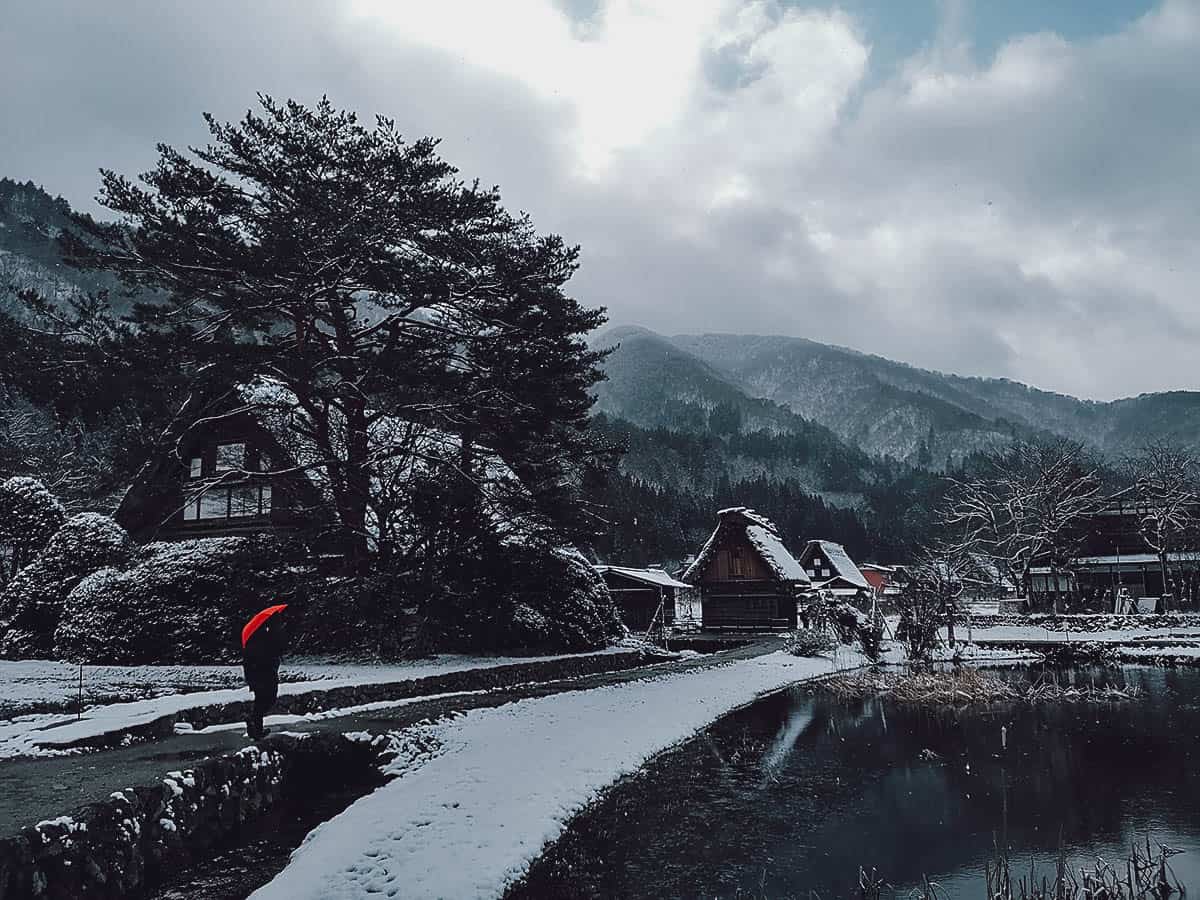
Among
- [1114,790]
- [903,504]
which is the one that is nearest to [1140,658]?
[1114,790]

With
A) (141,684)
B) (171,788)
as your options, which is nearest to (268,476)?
(141,684)

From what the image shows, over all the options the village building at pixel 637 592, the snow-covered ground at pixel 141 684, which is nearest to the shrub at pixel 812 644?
the snow-covered ground at pixel 141 684

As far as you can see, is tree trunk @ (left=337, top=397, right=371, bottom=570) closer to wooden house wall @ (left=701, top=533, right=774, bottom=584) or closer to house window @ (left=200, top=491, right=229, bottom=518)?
house window @ (left=200, top=491, right=229, bottom=518)

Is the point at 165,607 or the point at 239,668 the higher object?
the point at 165,607

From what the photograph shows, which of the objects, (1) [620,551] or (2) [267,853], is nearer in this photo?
(2) [267,853]

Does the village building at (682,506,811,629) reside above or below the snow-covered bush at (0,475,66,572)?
below

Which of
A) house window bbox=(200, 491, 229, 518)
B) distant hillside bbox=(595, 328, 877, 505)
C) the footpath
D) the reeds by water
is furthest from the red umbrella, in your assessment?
distant hillside bbox=(595, 328, 877, 505)

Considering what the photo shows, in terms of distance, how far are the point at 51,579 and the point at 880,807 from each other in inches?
949

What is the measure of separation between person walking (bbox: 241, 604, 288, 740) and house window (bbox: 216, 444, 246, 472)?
12.9 metres

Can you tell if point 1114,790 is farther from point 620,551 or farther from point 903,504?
point 903,504

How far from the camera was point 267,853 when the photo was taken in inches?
305

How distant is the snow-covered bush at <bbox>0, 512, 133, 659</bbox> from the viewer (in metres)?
22.8

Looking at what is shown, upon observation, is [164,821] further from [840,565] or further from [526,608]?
[840,565]

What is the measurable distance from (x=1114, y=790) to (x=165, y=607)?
21980mm
